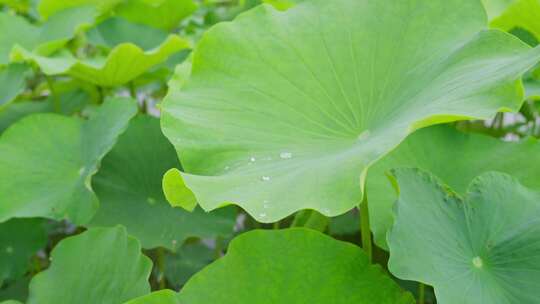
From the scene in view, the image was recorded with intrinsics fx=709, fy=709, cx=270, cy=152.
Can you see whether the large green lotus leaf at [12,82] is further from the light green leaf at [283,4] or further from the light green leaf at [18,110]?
the light green leaf at [283,4]

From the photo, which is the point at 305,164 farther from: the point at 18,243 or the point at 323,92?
the point at 18,243

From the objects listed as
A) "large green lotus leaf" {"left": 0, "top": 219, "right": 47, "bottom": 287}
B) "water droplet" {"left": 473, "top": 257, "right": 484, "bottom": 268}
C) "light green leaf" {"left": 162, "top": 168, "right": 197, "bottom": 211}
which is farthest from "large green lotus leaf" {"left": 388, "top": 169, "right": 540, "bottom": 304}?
"large green lotus leaf" {"left": 0, "top": 219, "right": 47, "bottom": 287}

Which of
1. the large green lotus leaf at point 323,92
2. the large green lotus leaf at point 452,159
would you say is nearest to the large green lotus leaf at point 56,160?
the large green lotus leaf at point 323,92

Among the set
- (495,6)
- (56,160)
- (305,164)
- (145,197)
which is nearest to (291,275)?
(305,164)

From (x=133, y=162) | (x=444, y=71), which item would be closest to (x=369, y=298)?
(x=444, y=71)

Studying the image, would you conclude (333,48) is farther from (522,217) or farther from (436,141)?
(522,217)

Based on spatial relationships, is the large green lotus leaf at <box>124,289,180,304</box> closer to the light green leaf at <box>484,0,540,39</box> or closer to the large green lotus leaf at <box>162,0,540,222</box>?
the large green lotus leaf at <box>162,0,540,222</box>
